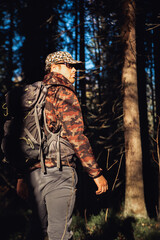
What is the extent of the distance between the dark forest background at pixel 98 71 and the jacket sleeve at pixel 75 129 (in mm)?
2678

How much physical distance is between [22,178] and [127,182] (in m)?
3.41

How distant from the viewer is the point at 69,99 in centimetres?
238

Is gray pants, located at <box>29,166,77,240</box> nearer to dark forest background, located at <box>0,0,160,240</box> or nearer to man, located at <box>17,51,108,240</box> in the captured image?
man, located at <box>17,51,108,240</box>

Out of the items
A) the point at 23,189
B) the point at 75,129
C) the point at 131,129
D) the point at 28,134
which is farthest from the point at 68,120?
the point at 131,129

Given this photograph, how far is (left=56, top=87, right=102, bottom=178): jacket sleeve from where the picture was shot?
2.31m

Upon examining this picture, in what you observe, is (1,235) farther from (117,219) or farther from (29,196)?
(29,196)

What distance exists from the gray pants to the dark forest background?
2.53 meters

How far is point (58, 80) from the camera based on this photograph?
2479 millimetres

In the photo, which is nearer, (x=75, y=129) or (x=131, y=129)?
(x=75, y=129)

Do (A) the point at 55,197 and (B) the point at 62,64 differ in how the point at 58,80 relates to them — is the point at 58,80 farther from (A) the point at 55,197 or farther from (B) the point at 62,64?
(A) the point at 55,197

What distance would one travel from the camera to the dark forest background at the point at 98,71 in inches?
241

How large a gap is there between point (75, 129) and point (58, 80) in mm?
559

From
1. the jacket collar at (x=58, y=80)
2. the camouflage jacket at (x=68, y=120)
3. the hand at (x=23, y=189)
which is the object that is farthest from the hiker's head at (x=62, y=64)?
the hand at (x=23, y=189)

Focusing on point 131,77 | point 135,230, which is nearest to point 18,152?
point 135,230
